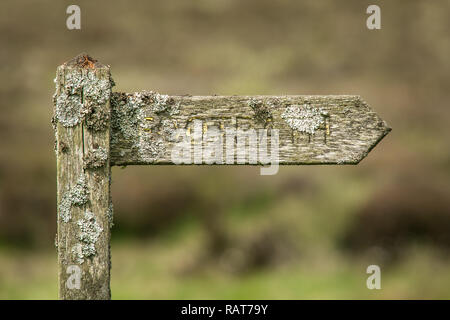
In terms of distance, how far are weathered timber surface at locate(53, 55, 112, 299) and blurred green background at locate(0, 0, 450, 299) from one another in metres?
4.50

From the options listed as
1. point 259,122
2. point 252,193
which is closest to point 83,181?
point 259,122

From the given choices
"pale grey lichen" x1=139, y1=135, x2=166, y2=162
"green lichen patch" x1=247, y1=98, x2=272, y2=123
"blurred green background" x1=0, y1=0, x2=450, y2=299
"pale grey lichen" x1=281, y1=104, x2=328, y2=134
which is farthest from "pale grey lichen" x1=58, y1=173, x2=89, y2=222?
"blurred green background" x1=0, y1=0, x2=450, y2=299

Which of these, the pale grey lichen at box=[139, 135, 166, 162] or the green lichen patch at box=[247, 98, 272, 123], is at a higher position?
the green lichen patch at box=[247, 98, 272, 123]

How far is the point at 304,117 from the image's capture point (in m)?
2.14

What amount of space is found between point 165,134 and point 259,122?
426 mm

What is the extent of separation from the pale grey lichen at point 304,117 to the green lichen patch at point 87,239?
3.17 ft

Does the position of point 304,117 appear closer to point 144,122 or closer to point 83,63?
point 144,122

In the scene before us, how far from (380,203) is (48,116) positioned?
23.3ft

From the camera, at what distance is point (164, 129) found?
2139 millimetres

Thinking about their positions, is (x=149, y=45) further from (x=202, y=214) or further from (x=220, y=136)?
(x=220, y=136)

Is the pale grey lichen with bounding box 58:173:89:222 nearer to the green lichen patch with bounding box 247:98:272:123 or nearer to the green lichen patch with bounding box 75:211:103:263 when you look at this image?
the green lichen patch with bounding box 75:211:103:263

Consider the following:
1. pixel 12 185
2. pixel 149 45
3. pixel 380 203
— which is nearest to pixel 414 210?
pixel 380 203

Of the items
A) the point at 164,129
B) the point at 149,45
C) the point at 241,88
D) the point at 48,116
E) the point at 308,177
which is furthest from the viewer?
the point at 149,45

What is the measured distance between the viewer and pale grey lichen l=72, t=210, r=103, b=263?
2078 mm
